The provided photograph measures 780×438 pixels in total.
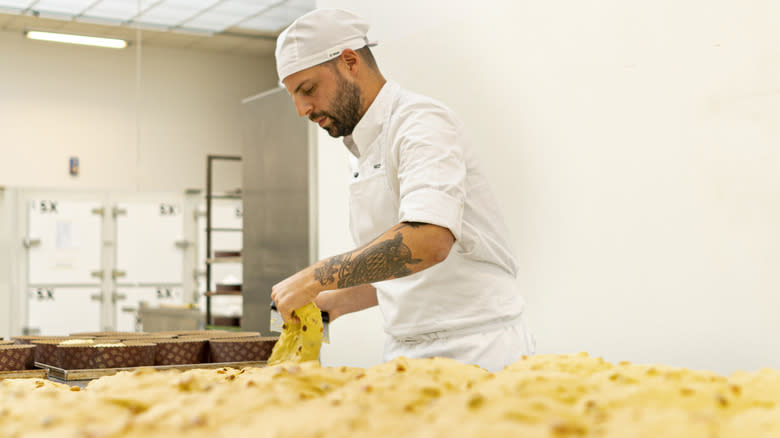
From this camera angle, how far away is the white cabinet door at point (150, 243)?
8094mm

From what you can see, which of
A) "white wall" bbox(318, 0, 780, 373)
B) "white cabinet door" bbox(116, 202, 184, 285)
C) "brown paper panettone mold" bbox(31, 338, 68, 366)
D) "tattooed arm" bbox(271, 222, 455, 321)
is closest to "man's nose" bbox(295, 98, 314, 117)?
"tattooed arm" bbox(271, 222, 455, 321)

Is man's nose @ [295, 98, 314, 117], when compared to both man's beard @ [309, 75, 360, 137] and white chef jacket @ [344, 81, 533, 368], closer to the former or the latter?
man's beard @ [309, 75, 360, 137]

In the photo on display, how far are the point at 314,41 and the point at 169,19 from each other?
697 centimetres

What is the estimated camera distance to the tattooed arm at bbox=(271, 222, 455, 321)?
145 centimetres

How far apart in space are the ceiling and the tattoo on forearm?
6.33 meters

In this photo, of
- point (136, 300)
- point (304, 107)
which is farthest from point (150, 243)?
point (304, 107)

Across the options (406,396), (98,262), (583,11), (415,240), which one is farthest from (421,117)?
(98,262)

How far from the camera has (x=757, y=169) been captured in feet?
6.21

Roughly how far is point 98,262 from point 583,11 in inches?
269

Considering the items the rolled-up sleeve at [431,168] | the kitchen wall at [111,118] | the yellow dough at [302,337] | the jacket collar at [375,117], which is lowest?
the yellow dough at [302,337]

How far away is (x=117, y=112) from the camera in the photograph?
28.2ft

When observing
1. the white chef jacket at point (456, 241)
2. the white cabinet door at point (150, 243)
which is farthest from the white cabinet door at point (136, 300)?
the white chef jacket at point (456, 241)

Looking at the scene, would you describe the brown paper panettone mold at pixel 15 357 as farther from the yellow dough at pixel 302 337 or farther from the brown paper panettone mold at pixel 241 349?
the yellow dough at pixel 302 337

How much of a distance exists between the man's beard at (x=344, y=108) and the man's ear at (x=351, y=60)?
0.03 m
